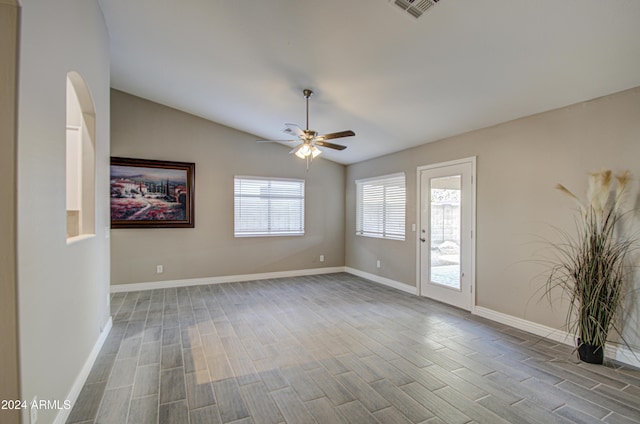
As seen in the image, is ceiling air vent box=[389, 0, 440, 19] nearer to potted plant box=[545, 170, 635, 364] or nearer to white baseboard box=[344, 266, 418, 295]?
potted plant box=[545, 170, 635, 364]

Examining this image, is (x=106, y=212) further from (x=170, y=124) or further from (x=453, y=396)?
(x=453, y=396)

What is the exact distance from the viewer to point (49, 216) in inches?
73.6

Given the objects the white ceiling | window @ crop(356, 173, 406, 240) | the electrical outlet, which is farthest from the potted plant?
the electrical outlet

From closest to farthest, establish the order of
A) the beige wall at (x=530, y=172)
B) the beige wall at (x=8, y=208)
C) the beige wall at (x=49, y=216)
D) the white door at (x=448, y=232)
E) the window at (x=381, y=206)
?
the beige wall at (x=8, y=208) < the beige wall at (x=49, y=216) < the beige wall at (x=530, y=172) < the white door at (x=448, y=232) < the window at (x=381, y=206)

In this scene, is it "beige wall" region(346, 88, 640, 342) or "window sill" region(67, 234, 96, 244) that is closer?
"window sill" region(67, 234, 96, 244)

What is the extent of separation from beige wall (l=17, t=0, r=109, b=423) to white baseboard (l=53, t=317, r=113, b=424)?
0.05m

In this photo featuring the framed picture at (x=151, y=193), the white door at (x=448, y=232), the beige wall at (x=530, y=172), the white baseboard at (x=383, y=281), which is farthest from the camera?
the white baseboard at (x=383, y=281)

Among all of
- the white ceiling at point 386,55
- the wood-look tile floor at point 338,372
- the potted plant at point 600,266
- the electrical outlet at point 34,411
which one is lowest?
the wood-look tile floor at point 338,372

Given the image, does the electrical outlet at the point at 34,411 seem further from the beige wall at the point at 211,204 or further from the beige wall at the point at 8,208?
the beige wall at the point at 211,204

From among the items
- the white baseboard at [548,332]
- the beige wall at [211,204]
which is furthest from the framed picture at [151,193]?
the white baseboard at [548,332]

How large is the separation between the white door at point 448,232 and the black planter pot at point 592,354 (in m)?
1.43

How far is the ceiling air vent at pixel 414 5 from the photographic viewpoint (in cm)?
226

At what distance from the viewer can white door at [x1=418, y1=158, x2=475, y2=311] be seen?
439 cm

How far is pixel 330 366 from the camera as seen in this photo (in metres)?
2.81
